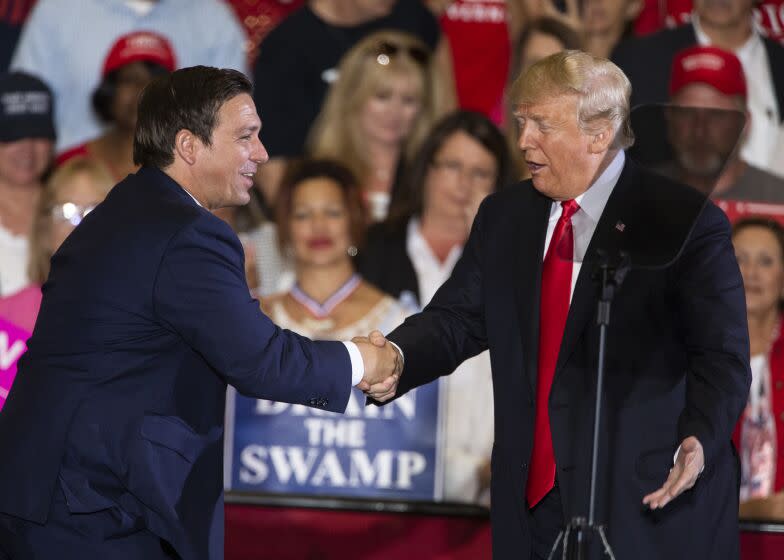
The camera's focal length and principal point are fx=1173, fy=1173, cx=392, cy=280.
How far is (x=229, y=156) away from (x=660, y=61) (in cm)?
250

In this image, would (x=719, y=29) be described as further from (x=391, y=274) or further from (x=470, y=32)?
(x=391, y=274)

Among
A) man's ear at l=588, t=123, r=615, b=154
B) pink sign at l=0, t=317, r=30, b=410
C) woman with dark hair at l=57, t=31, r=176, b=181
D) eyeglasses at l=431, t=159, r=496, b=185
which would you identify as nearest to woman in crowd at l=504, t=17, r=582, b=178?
eyeglasses at l=431, t=159, r=496, b=185

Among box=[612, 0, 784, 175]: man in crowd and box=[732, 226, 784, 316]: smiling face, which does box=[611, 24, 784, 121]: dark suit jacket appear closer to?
box=[612, 0, 784, 175]: man in crowd

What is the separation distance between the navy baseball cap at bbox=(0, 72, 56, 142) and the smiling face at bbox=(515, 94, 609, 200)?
8.78 ft

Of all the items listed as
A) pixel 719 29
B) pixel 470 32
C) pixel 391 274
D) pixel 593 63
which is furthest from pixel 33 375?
pixel 719 29

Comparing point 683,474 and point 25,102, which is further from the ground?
point 25,102

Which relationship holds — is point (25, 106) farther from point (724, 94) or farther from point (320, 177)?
point (724, 94)

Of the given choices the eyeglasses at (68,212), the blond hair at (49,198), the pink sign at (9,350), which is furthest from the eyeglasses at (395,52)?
the pink sign at (9,350)

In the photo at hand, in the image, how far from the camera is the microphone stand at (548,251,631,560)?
227 centimetres

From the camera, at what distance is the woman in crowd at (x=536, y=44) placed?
15.1 ft

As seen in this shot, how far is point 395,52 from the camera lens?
4.68 m

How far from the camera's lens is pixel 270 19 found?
474cm

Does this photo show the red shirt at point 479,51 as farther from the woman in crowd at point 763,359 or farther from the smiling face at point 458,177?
the woman in crowd at point 763,359

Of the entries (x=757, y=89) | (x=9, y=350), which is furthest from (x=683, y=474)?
(x=757, y=89)
